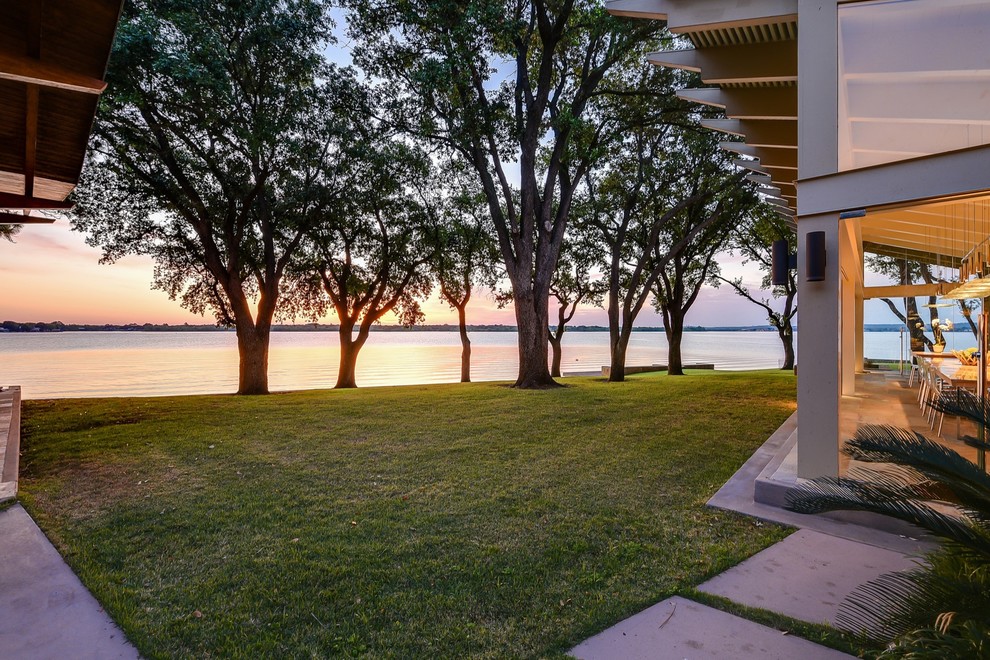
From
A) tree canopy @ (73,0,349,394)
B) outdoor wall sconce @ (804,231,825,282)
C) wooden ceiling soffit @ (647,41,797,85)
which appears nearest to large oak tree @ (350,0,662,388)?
tree canopy @ (73,0,349,394)

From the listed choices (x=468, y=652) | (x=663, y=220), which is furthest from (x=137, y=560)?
(x=663, y=220)

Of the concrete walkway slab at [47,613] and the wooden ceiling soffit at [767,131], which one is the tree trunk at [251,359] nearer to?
the concrete walkway slab at [47,613]

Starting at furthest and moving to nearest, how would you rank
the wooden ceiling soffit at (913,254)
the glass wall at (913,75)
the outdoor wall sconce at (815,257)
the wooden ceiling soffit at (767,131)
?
the wooden ceiling soffit at (913,254), the wooden ceiling soffit at (767,131), the glass wall at (913,75), the outdoor wall sconce at (815,257)

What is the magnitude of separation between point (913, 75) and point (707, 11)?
2.55 meters

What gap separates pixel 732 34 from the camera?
536 centimetres

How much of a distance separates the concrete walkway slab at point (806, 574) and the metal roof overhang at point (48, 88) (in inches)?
201

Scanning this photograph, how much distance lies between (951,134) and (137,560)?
9.84 meters

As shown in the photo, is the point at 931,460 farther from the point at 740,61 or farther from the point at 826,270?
the point at 740,61

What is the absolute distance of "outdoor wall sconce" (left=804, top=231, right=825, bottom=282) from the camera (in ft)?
13.0

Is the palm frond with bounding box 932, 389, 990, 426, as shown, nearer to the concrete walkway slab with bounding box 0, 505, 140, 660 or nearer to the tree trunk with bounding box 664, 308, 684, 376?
the concrete walkway slab with bounding box 0, 505, 140, 660

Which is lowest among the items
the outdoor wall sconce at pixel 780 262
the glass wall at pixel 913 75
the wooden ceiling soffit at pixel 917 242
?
the outdoor wall sconce at pixel 780 262

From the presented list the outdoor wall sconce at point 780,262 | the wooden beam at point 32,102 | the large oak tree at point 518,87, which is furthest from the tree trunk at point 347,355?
the outdoor wall sconce at point 780,262

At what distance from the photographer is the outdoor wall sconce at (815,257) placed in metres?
3.97

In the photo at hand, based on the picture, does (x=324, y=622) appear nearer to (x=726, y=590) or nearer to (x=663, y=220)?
(x=726, y=590)
